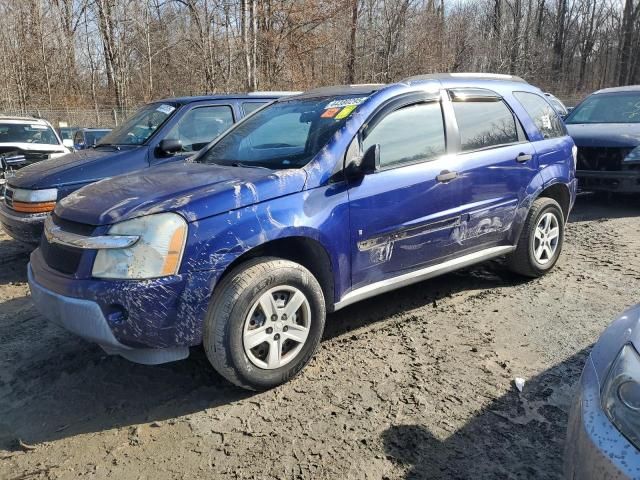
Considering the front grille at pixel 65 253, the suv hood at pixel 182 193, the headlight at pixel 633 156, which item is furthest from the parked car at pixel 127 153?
the headlight at pixel 633 156

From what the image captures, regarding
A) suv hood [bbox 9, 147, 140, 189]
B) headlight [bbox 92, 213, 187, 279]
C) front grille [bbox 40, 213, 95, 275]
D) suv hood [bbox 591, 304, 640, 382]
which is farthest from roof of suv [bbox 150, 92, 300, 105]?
suv hood [bbox 591, 304, 640, 382]

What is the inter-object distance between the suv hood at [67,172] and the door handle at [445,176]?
358 centimetres

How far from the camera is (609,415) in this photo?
1764 mm

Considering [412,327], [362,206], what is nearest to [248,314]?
[362,206]

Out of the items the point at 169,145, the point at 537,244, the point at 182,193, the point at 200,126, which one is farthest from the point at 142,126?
the point at 537,244

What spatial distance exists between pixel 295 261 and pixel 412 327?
1.20m

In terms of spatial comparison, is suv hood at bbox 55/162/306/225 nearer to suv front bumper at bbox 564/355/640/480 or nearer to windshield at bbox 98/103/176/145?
suv front bumper at bbox 564/355/640/480

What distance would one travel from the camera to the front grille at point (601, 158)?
7.51 metres

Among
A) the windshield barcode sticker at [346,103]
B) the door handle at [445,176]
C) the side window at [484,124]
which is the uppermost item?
the windshield barcode sticker at [346,103]

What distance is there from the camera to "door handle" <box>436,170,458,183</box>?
3.86 metres

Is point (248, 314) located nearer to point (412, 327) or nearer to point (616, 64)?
point (412, 327)

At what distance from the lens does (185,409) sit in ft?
9.92

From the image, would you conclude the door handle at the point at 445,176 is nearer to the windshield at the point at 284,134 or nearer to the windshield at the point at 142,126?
the windshield at the point at 284,134

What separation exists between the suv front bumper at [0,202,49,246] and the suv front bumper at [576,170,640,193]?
724 centimetres
